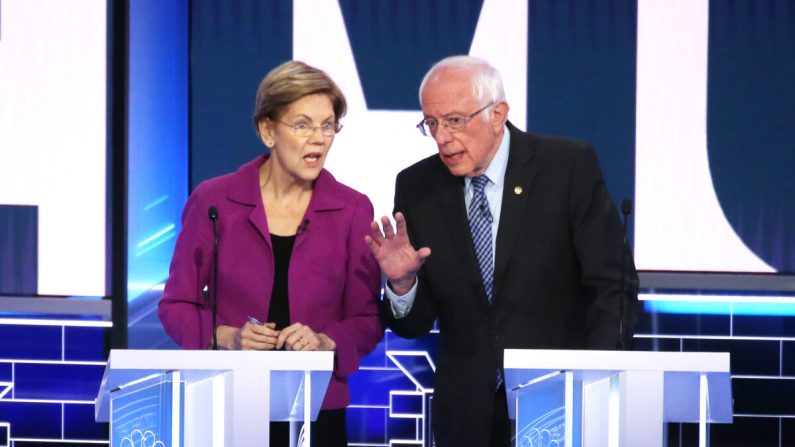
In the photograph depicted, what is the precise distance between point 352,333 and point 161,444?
83cm

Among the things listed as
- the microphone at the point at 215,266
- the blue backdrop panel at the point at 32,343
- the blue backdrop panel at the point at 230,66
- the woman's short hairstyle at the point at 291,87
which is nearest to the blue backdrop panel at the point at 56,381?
the blue backdrop panel at the point at 32,343

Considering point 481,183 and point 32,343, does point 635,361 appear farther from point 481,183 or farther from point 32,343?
point 32,343

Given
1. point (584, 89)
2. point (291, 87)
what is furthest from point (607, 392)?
point (584, 89)

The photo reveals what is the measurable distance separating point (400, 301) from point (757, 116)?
6.60 ft

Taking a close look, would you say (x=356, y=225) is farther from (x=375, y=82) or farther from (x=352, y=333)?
(x=375, y=82)

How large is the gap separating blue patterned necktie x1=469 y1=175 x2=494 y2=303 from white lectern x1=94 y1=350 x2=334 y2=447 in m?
0.82

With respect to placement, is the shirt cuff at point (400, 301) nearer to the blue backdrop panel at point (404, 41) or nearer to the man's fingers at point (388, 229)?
the man's fingers at point (388, 229)

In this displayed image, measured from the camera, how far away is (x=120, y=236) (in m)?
4.09

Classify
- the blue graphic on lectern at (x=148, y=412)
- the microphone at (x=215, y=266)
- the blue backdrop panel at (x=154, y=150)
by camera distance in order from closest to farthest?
the blue graphic on lectern at (x=148, y=412) → the microphone at (x=215, y=266) → the blue backdrop panel at (x=154, y=150)

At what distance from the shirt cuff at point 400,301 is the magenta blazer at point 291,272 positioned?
0.24 ft

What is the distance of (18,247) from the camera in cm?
435

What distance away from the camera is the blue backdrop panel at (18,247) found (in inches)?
171

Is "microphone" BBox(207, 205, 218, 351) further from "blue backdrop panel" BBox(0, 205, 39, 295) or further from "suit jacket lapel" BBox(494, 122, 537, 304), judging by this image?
"blue backdrop panel" BBox(0, 205, 39, 295)

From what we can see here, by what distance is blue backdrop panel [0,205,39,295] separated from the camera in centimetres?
434
